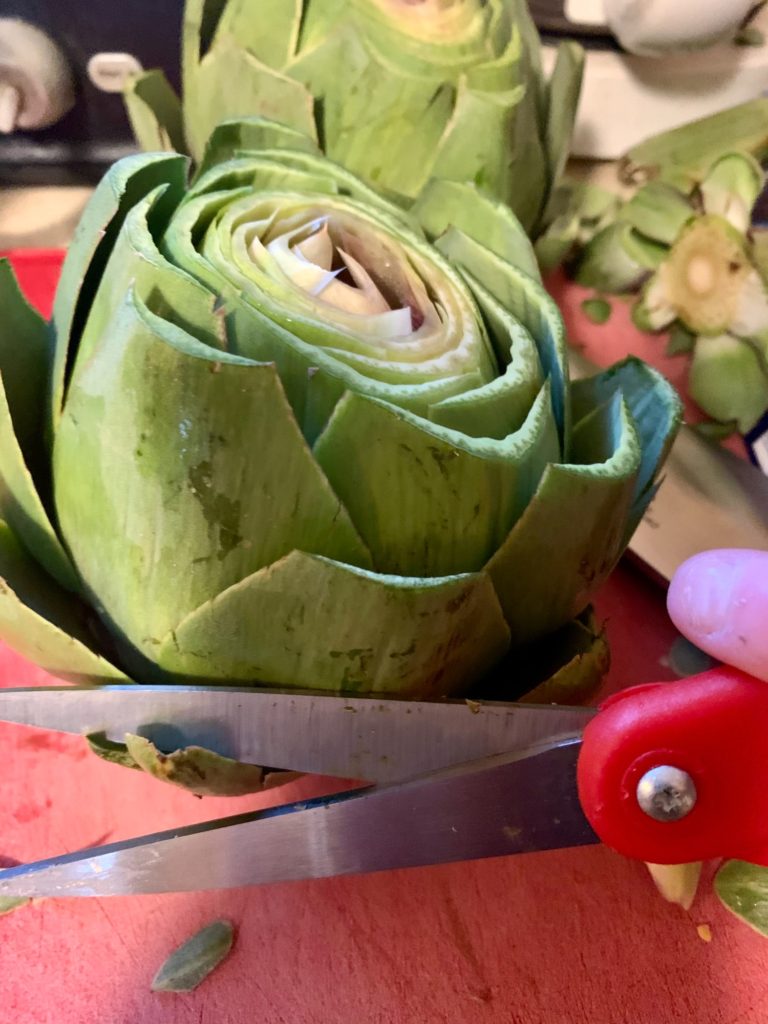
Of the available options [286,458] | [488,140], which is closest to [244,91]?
[488,140]

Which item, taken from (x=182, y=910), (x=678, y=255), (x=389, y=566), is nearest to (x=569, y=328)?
(x=678, y=255)

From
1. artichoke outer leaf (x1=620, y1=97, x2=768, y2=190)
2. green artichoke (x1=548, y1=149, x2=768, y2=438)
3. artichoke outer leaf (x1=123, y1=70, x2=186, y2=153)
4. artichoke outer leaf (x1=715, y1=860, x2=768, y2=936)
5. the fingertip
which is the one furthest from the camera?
artichoke outer leaf (x1=620, y1=97, x2=768, y2=190)

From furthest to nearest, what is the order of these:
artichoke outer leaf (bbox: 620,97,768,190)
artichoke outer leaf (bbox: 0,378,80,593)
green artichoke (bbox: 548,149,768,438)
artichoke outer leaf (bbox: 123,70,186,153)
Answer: artichoke outer leaf (bbox: 620,97,768,190) < green artichoke (bbox: 548,149,768,438) < artichoke outer leaf (bbox: 123,70,186,153) < artichoke outer leaf (bbox: 0,378,80,593)

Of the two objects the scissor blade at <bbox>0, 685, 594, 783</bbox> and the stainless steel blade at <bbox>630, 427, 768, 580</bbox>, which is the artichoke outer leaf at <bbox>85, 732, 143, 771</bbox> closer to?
the scissor blade at <bbox>0, 685, 594, 783</bbox>

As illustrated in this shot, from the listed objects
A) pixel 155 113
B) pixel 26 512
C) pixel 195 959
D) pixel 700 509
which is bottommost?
pixel 195 959

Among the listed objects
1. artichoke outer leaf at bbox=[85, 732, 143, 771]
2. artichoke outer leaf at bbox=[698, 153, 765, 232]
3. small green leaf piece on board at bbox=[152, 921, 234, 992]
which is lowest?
small green leaf piece on board at bbox=[152, 921, 234, 992]

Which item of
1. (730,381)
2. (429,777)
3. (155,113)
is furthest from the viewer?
(730,381)

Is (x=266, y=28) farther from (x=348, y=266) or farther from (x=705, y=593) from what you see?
(x=705, y=593)

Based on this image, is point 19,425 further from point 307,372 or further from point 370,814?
point 370,814

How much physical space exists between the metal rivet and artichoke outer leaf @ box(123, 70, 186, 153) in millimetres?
591

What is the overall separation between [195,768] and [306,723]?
0.19 ft

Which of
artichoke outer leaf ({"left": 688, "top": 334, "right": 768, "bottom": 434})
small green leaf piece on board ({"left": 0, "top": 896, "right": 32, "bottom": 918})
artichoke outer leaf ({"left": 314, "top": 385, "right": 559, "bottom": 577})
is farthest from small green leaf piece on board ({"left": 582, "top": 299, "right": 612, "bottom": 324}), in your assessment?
small green leaf piece on board ({"left": 0, "top": 896, "right": 32, "bottom": 918})

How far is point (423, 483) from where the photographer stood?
1.34 ft

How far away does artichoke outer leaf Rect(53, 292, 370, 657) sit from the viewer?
359 millimetres
